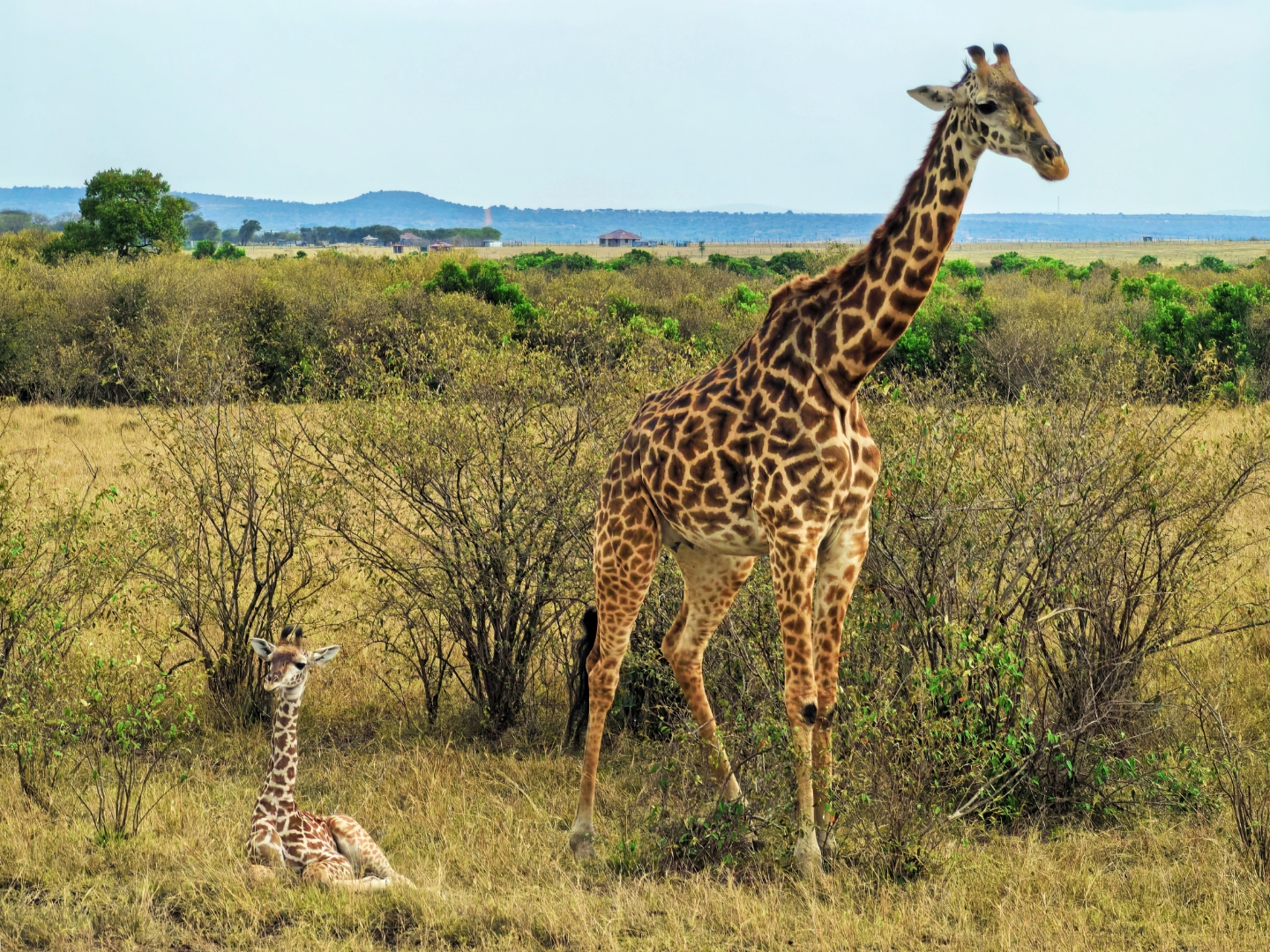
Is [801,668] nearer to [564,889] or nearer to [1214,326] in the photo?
[564,889]

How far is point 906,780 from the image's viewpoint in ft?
19.4

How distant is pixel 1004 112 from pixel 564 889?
13.0 ft

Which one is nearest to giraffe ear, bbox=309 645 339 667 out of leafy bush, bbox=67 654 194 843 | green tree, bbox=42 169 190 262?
leafy bush, bbox=67 654 194 843

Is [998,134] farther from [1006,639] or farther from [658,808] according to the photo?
[658,808]

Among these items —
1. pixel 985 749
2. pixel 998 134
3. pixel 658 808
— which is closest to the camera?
pixel 998 134

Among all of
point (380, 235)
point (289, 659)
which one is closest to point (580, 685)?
point (289, 659)

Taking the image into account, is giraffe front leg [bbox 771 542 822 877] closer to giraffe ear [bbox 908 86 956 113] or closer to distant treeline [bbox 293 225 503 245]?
giraffe ear [bbox 908 86 956 113]

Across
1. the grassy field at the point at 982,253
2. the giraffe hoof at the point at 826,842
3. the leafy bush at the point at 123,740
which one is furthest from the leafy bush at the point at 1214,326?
the grassy field at the point at 982,253

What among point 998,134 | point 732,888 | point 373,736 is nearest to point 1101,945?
point 732,888

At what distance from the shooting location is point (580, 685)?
789 centimetres

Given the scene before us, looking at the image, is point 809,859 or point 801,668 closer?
point 801,668

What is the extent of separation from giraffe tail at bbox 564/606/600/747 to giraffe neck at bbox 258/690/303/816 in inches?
65.8

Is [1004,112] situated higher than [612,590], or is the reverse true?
[1004,112]

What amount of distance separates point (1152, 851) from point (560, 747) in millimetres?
3651
